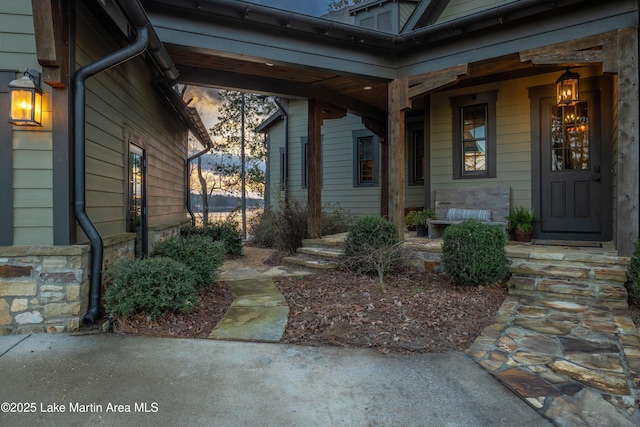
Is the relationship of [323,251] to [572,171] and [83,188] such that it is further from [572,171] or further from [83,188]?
[572,171]

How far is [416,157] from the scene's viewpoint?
9094 mm

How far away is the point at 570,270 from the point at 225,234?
596cm

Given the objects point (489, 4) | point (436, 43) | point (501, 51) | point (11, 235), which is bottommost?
point (11, 235)

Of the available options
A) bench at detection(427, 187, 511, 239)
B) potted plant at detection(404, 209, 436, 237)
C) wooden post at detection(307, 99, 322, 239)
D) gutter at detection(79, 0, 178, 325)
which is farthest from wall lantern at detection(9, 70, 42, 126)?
potted plant at detection(404, 209, 436, 237)

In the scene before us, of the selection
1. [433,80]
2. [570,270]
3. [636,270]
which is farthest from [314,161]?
[636,270]

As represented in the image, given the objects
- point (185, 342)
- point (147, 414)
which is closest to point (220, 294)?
point (185, 342)

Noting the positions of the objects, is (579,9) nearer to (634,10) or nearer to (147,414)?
(634,10)

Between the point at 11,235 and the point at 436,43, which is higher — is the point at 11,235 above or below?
below

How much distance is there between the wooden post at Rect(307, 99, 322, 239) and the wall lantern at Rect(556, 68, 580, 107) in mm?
3717

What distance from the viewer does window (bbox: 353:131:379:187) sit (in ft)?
34.1

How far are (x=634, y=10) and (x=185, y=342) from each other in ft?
18.8

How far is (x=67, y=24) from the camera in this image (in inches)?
124

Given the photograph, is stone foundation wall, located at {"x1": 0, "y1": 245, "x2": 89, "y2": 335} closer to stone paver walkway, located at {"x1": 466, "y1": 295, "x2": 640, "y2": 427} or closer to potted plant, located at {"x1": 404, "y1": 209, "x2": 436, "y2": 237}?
stone paver walkway, located at {"x1": 466, "y1": 295, "x2": 640, "y2": 427}

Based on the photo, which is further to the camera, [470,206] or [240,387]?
[470,206]
